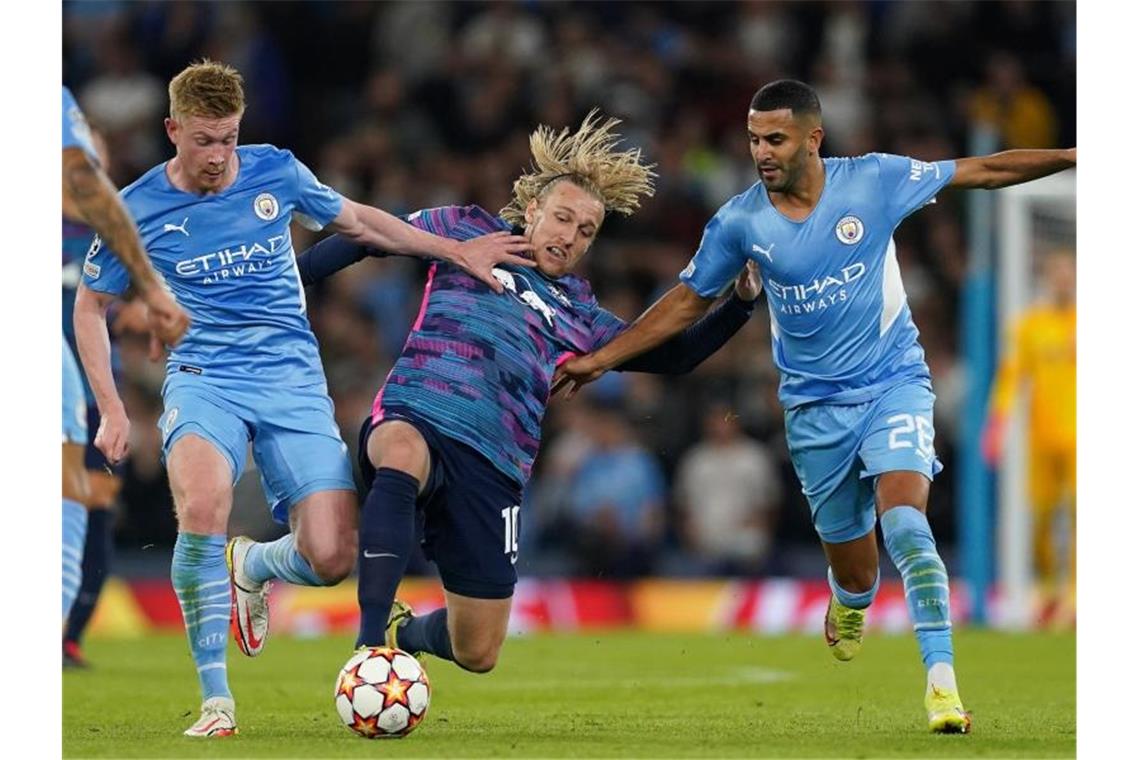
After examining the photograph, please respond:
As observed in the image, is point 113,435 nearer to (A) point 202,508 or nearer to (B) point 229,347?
(A) point 202,508

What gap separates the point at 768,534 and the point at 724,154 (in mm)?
3785

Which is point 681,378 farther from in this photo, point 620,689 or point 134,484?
point 620,689

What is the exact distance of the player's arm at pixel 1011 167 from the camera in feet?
26.2

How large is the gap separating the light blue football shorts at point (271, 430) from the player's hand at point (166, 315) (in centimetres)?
104

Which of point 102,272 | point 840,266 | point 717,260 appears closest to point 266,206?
point 102,272

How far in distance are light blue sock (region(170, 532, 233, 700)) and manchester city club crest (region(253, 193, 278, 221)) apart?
4.14 feet

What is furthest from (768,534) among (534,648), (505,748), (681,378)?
(505,748)

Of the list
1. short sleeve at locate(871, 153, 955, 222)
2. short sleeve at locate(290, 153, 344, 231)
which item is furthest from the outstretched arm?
short sleeve at locate(871, 153, 955, 222)

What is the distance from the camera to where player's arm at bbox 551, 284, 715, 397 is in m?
8.30

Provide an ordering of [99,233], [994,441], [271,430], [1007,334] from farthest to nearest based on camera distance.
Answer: [1007,334] < [994,441] < [271,430] < [99,233]

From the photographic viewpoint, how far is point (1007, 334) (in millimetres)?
15289

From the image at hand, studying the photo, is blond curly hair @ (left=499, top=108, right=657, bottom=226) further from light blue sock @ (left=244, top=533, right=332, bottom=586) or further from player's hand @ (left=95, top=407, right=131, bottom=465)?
player's hand @ (left=95, top=407, right=131, bottom=465)

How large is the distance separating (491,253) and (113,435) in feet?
5.56
